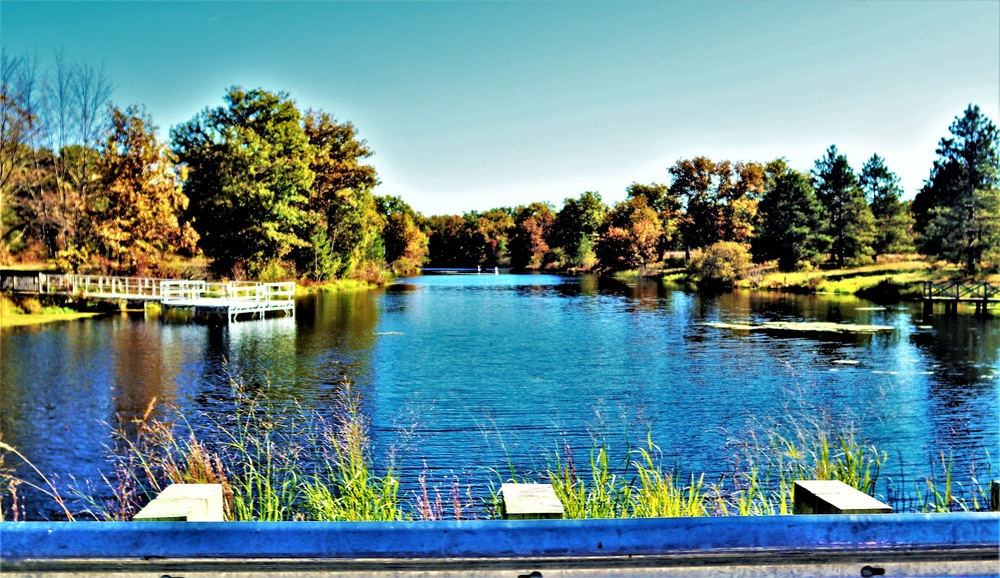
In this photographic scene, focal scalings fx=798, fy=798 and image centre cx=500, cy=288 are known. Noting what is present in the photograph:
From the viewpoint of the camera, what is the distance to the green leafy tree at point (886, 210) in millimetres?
56375

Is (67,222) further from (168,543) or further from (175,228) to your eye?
(168,543)

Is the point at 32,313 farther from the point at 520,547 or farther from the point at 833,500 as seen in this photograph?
the point at 833,500

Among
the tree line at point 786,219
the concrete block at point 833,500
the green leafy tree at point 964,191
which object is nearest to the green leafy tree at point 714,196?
the tree line at point 786,219

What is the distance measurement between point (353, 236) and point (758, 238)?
99.6ft

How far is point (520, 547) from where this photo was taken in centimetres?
241

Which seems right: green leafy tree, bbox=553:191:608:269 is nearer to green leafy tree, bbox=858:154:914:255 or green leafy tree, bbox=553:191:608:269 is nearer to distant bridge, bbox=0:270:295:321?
green leafy tree, bbox=858:154:914:255

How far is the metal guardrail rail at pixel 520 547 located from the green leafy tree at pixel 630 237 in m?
80.8

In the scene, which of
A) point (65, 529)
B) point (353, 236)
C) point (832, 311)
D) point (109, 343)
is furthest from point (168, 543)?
point (353, 236)

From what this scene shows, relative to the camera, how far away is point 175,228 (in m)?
38.0

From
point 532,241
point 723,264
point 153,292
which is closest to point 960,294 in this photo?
point 723,264

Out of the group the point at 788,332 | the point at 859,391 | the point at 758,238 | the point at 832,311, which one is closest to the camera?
the point at 859,391

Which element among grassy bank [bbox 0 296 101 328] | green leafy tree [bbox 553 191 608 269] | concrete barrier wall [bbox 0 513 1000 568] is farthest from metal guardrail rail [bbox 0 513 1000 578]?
green leafy tree [bbox 553 191 608 269]

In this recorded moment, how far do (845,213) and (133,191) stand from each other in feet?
151

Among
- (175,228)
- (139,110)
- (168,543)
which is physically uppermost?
(139,110)
